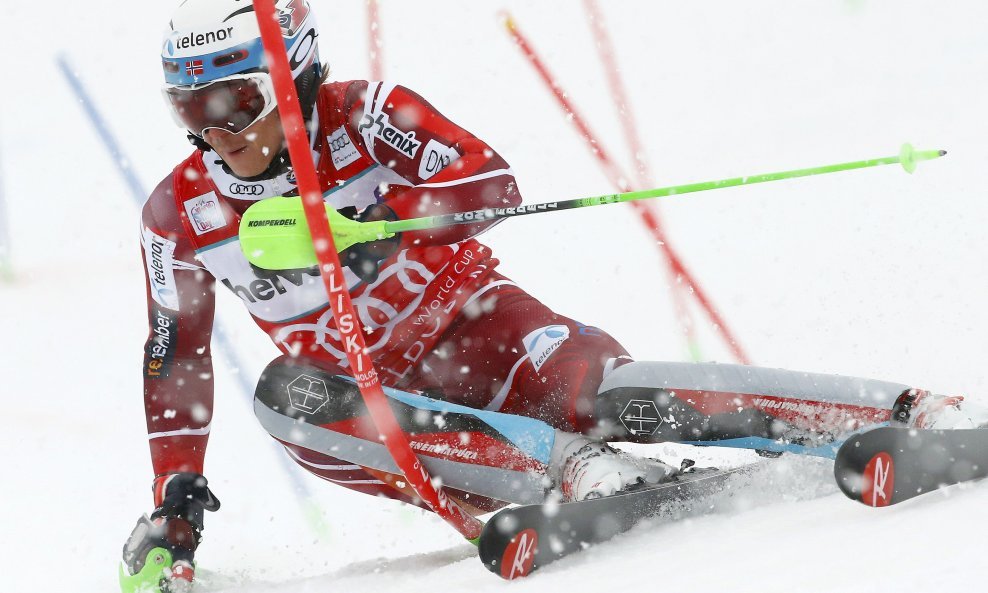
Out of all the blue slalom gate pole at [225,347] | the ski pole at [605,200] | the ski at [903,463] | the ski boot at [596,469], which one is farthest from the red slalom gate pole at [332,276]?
the blue slalom gate pole at [225,347]

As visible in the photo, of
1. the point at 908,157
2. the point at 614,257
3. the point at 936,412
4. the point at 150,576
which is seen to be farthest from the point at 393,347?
the point at 614,257

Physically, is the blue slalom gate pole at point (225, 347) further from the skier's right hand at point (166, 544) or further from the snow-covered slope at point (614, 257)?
the skier's right hand at point (166, 544)

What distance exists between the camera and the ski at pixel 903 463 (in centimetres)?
167

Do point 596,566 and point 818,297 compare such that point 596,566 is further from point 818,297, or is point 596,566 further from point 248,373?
point 248,373

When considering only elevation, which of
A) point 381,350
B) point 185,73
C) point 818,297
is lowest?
point 818,297

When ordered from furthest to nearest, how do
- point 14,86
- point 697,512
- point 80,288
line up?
point 14,86, point 80,288, point 697,512

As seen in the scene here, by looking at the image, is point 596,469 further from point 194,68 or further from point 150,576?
point 194,68

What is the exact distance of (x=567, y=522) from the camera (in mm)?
1884

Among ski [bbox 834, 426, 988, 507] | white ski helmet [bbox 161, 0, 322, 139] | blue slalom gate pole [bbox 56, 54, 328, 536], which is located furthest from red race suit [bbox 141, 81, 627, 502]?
blue slalom gate pole [bbox 56, 54, 328, 536]

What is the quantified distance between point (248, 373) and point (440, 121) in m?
2.72

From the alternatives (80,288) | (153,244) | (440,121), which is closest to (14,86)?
(80,288)

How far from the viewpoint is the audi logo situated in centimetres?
250

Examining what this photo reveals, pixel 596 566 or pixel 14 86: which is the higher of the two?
pixel 14 86

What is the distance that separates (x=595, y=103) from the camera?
21.9 ft
